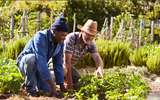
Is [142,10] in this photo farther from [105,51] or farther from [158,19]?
[105,51]

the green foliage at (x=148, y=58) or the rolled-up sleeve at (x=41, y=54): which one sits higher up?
the rolled-up sleeve at (x=41, y=54)

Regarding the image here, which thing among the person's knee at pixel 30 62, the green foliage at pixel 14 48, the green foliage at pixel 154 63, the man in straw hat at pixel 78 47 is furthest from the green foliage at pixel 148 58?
the person's knee at pixel 30 62

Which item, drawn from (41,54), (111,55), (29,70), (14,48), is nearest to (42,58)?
(41,54)

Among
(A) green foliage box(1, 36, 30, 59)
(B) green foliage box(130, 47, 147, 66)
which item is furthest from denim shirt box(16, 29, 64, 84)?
(B) green foliage box(130, 47, 147, 66)

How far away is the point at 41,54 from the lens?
2713 millimetres

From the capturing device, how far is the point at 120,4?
58.9 ft

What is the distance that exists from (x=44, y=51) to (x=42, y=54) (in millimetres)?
63

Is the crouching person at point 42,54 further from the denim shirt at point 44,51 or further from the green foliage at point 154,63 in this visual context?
the green foliage at point 154,63

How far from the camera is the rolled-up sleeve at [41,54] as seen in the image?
265 cm

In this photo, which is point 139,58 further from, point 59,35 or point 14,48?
point 59,35

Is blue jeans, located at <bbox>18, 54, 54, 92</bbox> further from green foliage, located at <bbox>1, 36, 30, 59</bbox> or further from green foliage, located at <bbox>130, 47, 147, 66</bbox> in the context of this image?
green foliage, located at <bbox>130, 47, 147, 66</bbox>

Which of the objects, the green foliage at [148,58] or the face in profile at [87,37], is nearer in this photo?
the face in profile at [87,37]

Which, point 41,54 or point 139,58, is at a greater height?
point 41,54

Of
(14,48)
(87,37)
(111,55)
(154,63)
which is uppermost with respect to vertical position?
(87,37)
